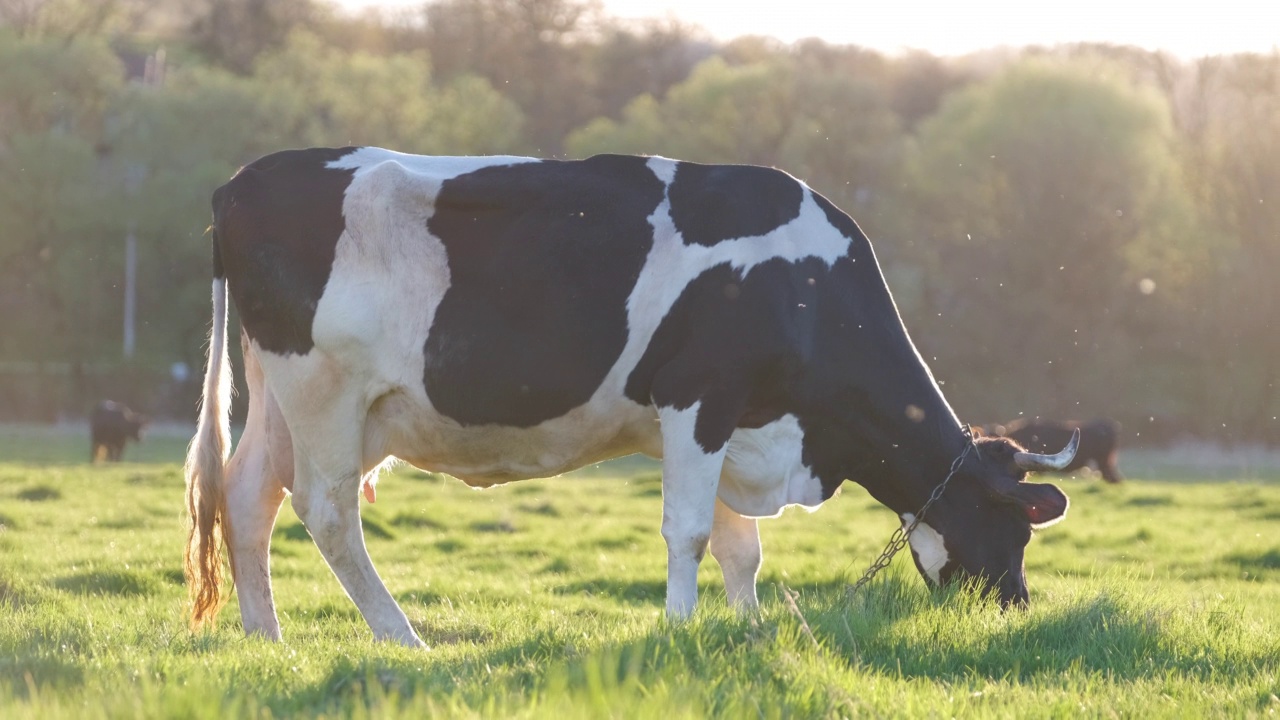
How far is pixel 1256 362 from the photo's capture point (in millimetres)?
44125

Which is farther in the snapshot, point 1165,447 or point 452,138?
point 452,138

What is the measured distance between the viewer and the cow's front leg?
675cm

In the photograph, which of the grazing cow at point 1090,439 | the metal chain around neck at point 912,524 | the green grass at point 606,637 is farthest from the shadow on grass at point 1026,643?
the grazing cow at point 1090,439

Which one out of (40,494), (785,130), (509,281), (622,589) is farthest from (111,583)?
(785,130)

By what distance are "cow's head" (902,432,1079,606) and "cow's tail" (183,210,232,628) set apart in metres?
3.68

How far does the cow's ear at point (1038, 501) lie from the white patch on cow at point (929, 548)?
0.42 metres

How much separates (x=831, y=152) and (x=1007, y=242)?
666 cm

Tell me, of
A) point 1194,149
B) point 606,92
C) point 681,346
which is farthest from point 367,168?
point 606,92

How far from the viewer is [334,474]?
278 inches

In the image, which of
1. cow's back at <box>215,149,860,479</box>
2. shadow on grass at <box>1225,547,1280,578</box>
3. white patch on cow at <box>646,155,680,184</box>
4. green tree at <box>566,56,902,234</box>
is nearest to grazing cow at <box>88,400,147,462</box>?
green tree at <box>566,56,902,234</box>

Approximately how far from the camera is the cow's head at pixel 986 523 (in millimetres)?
7203

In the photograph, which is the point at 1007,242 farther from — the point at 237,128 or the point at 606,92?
the point at 237,128

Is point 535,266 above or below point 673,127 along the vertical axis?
below

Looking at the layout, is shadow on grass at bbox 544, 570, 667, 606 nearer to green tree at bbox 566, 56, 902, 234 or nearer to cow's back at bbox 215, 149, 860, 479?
cow's back at bbox 215, 149, 860, 479
